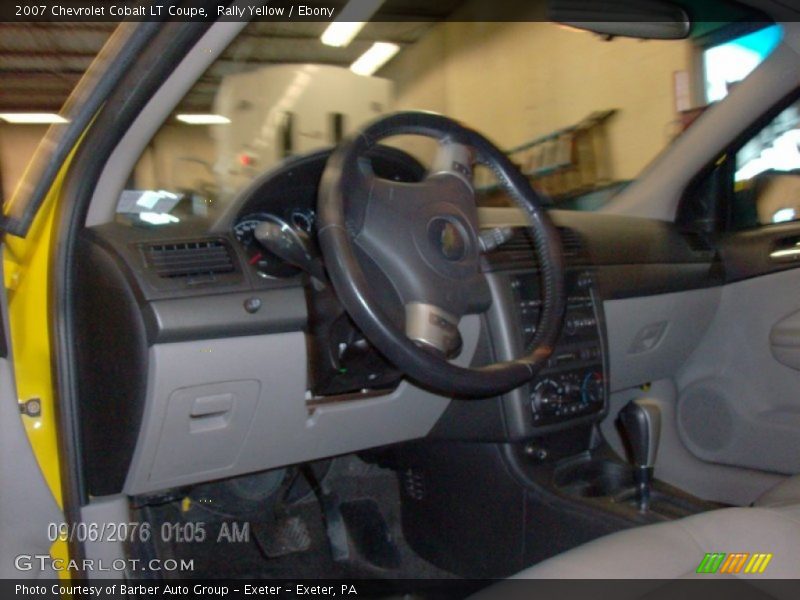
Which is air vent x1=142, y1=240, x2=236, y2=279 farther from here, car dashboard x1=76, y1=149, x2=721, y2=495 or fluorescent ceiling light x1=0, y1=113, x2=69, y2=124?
fluorescent ceiling light x1=0, y1=113, x2=69, y2=124

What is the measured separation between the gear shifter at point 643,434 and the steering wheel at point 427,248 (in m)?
0.59

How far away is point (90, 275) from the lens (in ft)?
5.20

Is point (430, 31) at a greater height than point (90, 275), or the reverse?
point (430, 31)

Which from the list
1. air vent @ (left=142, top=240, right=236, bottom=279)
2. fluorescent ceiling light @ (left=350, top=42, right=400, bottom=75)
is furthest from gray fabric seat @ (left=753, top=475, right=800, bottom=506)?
fluorescent ceiling light @ (left=350, top=42, right=400, bottom=75)

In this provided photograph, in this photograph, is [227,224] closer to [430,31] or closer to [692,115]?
[692,115]

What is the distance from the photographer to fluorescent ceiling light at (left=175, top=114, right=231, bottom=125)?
1564mm

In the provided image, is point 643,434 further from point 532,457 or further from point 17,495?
point 17,495

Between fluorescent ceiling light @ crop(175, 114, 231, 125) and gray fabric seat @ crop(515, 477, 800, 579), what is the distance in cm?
104

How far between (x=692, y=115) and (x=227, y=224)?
1810 mm

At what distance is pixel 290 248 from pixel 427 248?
27cm

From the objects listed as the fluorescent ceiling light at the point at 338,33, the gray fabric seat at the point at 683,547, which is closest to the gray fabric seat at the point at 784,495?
the gray fabric seat at the point at 683,547

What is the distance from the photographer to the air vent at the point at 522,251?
6.46 feet

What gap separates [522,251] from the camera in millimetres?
2033

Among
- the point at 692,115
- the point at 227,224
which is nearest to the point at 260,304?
the point at 227,224
